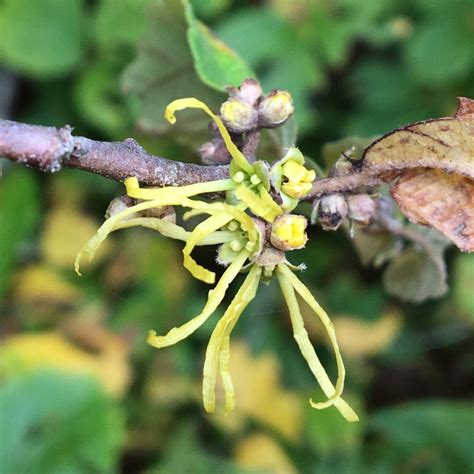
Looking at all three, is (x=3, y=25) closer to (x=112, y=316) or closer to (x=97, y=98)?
(x=97, y=98)

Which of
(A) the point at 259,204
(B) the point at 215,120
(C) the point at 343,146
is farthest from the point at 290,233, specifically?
(C) the point at 343,146

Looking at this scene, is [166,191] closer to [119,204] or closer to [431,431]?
[119,204]

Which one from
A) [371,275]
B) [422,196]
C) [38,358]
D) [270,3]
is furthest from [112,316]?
Result: [422,196]

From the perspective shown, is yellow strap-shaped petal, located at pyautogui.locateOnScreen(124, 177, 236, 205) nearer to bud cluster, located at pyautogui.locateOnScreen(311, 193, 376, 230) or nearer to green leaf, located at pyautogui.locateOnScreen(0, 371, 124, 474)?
bud cluster, located at pyautogui.locateOnScreen(311, 193, 376, 230)

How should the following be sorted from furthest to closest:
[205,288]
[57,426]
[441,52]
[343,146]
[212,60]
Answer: [205,288], [441,52], [57,426], [212,60], [343,146]

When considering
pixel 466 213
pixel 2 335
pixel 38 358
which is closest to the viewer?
pixel 466 213

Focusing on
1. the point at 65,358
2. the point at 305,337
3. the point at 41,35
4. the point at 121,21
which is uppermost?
the point at 305,337

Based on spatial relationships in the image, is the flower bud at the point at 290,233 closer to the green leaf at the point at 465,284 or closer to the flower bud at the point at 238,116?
the flower bud at the point at 238,116
